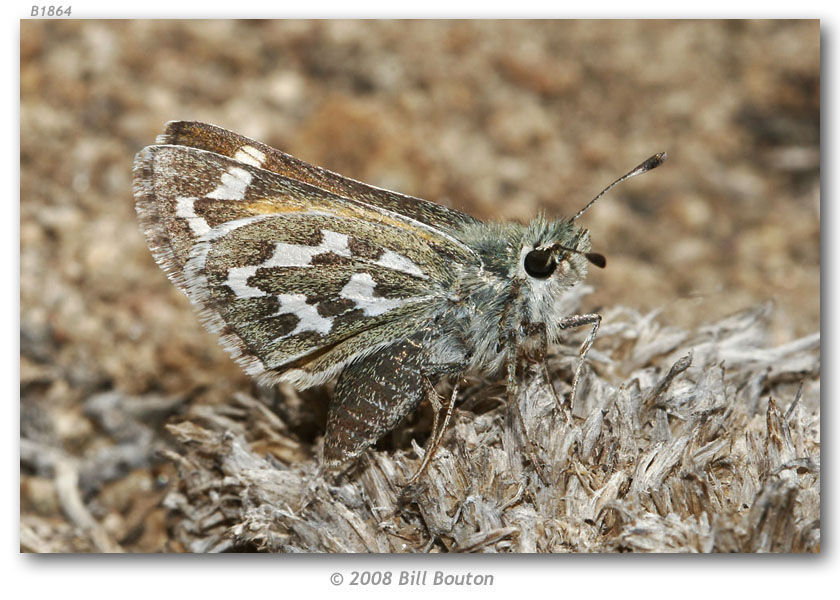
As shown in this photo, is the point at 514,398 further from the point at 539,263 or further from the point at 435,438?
the point at 539,263

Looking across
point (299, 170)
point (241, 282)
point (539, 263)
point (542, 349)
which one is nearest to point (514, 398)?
point (542, 349)

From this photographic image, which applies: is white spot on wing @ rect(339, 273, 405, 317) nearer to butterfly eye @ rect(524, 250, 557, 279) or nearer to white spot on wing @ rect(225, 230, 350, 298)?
white spot on wing @ rect(225, 230, 350, 298)

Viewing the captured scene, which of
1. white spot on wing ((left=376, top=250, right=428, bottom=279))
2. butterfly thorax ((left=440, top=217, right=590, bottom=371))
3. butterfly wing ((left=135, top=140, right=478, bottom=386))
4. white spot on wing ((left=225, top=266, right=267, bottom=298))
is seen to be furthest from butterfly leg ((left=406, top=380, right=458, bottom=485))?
white spot on wing ((left=225, top=266, right=267, bottom=298))

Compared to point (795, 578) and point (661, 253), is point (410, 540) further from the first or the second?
point (661, 253)

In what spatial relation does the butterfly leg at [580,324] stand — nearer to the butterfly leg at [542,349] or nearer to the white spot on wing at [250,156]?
the butterfly leg at [542,349]

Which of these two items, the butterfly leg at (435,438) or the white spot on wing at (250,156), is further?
the white spot on wing at (250,156)

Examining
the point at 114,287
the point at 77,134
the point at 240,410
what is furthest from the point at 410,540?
the point at 77,134

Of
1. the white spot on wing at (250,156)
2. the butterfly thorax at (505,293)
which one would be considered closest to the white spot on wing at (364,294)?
the butterfly thorax at (505,293)
